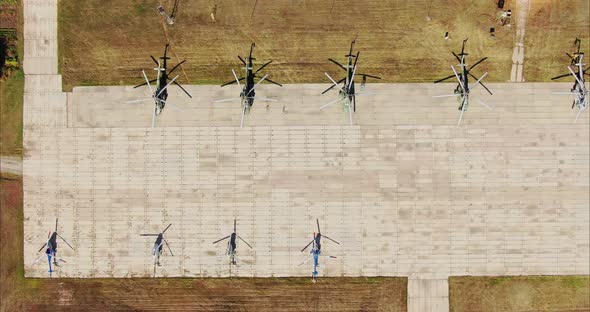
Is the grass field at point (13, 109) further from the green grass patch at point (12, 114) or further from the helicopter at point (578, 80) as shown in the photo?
the helicopter at point (578, 80)

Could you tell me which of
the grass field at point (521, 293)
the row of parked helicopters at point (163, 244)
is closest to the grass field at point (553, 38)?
the grass field at point (521, 293)

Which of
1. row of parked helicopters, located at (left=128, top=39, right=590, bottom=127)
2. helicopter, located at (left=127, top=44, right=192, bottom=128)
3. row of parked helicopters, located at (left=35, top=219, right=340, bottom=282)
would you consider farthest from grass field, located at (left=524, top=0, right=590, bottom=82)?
helicopter, located at (left=127, top=44, right=192, bottom=128)

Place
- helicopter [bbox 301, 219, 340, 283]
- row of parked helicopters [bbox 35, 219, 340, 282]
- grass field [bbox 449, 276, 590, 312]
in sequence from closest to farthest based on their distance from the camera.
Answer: helicopter [bbox 301, 219, 340, 283], row of parked helicopters [bbox 35, 219, 340, 282], grass field [bbox 449, 276, 590, 312]

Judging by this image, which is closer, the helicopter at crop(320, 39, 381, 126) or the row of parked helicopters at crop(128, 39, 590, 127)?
the helicopter at crop(320, 39, 381, 126)

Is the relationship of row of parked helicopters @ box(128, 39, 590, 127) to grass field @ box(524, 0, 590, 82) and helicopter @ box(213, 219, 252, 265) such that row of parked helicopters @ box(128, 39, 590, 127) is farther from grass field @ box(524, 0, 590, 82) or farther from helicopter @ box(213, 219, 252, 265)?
helicopter @ box(213, 219, 252, 265)

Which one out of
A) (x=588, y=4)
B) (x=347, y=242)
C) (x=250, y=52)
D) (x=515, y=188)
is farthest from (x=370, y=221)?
(x=588, y=4)

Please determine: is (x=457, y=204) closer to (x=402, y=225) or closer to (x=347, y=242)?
(x=402, y=225)

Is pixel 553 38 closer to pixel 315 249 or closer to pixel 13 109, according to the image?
pixel 315 249

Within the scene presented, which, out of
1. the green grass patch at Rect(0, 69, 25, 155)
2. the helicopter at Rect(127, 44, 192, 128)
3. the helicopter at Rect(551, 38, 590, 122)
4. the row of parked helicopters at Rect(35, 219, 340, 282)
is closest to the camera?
the helicopter at Rect(551, 38, 590, 122)
